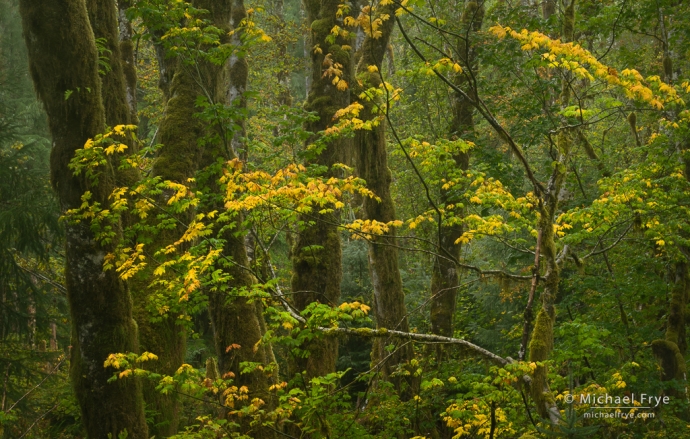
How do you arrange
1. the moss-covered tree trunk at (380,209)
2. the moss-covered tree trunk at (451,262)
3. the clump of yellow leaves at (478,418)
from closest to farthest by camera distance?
the clump of yellow leaves at (478,418), the moss-covered tree trunk at (380,209), the moss-covered tree trunk at (451,262)

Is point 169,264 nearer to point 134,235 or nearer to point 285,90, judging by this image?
point 134,235

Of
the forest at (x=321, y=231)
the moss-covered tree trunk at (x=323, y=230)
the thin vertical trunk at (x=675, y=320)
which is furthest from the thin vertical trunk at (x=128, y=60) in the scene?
the thin vertical trunk at (x=675, y=320)

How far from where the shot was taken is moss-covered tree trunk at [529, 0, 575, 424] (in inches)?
219

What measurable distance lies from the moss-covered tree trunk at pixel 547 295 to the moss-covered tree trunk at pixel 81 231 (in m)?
3.93

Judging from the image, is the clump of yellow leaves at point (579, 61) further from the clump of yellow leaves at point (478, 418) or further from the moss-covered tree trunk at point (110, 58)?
the moss-covered tree trunk at point (110, 58)

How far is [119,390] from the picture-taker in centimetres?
524

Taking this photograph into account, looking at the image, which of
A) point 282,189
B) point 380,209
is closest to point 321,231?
point 380,209

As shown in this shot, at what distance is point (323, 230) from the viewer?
7.81 metres

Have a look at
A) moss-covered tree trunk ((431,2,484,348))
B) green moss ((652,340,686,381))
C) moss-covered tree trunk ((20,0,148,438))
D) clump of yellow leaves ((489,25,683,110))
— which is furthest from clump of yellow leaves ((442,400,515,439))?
moss-covered tree trunk ((431,2,484,348))

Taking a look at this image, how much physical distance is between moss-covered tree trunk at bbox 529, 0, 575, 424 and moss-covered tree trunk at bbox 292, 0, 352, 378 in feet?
8.53

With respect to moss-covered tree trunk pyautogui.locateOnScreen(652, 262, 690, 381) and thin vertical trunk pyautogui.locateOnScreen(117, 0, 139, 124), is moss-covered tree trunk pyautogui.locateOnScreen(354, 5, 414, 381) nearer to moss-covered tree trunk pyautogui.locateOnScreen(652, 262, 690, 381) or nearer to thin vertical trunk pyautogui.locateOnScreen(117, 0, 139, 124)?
thin vertical trunk pyautogui.locateOnScreen(117, 0, 139, 124)

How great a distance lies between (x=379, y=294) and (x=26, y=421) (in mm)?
10664

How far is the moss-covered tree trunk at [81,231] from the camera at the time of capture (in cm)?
517

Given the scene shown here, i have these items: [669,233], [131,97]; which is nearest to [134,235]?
[131,97]
